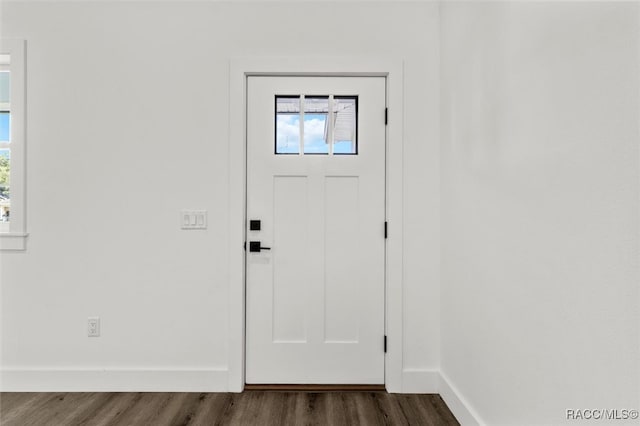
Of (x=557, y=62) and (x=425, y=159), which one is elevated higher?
(x=557, y=62)

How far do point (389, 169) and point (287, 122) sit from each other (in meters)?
0.71

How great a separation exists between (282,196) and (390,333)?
108 centimetres

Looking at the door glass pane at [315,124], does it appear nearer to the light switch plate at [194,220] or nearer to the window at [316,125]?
the window at [316,125]

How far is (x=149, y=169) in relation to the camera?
2324mm

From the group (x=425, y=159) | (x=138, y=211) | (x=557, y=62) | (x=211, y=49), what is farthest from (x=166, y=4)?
(x=557, y=62)

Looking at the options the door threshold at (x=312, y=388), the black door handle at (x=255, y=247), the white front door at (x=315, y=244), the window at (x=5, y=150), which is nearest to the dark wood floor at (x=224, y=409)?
the door threshold at (x=312, y=388)

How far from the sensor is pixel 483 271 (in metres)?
1.73

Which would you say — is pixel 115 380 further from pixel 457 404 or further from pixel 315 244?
pixel 457 404

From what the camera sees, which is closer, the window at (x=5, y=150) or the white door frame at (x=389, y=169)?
the white door frame at (x=389, y=169)

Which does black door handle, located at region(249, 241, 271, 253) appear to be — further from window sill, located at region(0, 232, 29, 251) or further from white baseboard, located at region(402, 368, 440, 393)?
window sill, located at region(0, 232, 29, 251)

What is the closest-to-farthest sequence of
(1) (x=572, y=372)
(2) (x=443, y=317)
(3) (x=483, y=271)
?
(1) (x=572, y=372)
(3) (x=483, y=271)
(2) (x=443, y=317)

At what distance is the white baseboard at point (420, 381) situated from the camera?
2.29 m

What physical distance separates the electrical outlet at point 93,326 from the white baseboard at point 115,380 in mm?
220

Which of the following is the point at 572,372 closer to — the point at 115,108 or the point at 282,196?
the point at 282,196
